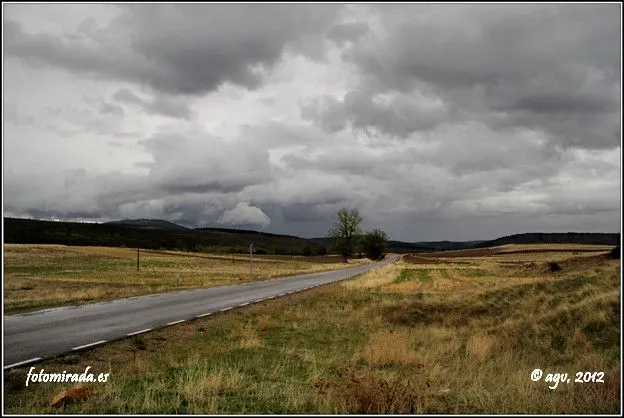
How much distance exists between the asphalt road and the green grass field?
922 mm

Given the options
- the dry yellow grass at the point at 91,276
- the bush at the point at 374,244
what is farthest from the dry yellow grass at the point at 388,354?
the bush at the point at 374,244

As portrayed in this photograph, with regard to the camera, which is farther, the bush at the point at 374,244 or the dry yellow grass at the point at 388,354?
the bush at the point at 374,244

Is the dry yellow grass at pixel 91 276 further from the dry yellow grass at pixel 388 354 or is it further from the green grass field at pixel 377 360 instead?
the dry yellow grass at pixel 388 354

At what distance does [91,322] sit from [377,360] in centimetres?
1136

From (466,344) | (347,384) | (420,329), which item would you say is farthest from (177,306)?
(347,384)

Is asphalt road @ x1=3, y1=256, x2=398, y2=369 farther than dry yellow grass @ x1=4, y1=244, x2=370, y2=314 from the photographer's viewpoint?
No

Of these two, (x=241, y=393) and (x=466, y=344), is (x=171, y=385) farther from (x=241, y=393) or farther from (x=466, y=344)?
(x=466, y=344)

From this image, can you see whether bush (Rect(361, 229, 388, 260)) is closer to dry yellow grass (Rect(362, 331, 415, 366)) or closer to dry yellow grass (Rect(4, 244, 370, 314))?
dry yellow grass (Rect(4, 244, 370, 314))

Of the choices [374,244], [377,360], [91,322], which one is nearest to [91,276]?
[91,322]

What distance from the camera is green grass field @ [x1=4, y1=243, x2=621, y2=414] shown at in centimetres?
811

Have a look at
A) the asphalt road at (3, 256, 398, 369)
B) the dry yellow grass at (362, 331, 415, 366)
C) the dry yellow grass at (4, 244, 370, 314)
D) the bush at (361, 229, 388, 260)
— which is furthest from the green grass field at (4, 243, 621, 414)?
the bush at (361, 229, 388, 260)

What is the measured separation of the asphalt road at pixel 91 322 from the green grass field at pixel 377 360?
92cm

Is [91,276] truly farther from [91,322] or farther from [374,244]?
[374,244]

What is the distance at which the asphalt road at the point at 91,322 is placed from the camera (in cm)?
1362
